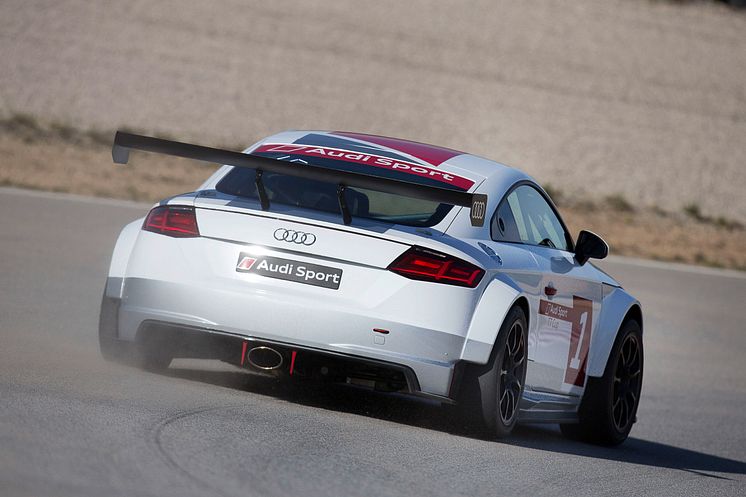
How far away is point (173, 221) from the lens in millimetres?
7133

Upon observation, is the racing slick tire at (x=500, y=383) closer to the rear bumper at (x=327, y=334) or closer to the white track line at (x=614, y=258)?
the rear bumper at (x=327, y=334)

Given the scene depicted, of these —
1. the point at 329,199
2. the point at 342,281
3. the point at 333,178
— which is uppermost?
the point at 333,178

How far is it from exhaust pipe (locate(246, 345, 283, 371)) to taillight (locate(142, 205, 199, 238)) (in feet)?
2.13

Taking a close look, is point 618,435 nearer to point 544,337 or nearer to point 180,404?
point 544,337

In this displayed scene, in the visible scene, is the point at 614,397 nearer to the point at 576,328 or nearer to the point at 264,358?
the point at 576,328

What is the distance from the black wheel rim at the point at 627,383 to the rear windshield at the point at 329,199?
7.01ft

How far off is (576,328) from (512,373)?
1.02 meters

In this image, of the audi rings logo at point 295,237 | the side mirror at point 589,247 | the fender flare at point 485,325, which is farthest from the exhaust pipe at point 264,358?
the side mirror at point 589,247

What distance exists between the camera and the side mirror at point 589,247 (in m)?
8.42

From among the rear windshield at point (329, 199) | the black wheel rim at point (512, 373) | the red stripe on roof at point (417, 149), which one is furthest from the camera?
the red stripe on roof at point (417, 149)

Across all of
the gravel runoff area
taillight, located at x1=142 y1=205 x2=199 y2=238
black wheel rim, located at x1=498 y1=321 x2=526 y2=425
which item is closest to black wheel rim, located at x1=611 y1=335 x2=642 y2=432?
black wheel rim, located at x1=498 y1=321 x2=526 y2=425

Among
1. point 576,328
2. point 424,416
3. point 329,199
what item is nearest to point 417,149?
point 329,199

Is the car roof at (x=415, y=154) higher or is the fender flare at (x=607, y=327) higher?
the car roof at (x=415, y=154)

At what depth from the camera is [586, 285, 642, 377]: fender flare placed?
337 inches
